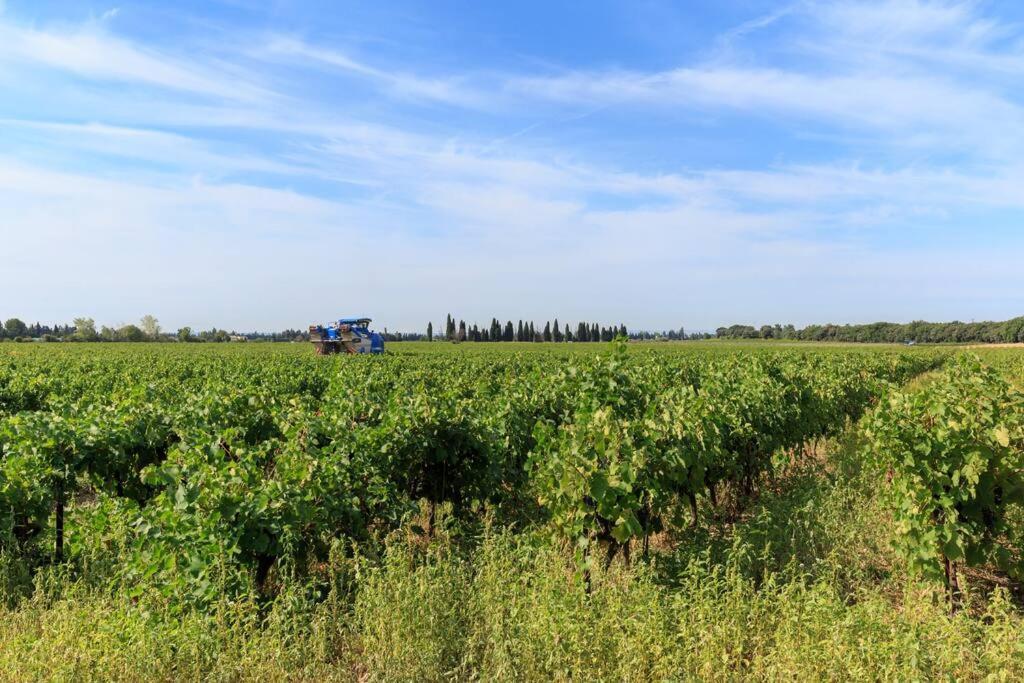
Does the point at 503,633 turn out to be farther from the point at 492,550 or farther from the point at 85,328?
the point at 85,328

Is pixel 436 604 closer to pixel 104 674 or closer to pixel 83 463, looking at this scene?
pixel 104 674

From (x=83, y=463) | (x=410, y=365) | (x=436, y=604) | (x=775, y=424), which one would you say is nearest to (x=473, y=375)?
(x=410, y=365)

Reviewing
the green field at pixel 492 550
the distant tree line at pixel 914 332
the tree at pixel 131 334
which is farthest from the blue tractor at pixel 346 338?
the distant tree line at pixel 914 332

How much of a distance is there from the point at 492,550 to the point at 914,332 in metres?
176

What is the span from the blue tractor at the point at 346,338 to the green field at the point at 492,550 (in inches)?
1444

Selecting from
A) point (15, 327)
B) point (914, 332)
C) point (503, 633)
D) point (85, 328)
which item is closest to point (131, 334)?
point (85, 328)

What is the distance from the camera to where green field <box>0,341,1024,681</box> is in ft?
14.0

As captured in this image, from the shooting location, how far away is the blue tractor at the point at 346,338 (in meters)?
45.3

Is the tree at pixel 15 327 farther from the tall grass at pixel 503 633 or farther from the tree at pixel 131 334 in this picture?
the tall grass at pixel 503 633

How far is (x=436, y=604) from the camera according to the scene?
15.5ft

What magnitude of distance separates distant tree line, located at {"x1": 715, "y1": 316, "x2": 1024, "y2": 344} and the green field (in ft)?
500

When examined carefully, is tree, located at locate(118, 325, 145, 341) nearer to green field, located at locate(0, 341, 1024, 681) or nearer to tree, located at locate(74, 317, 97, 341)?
tree, located at locate(74, 317, 97, 341)

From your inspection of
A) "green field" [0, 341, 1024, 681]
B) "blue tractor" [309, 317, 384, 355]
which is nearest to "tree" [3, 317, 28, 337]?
"blue tractor" [309, 317, 384, 355]

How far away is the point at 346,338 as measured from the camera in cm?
4566
